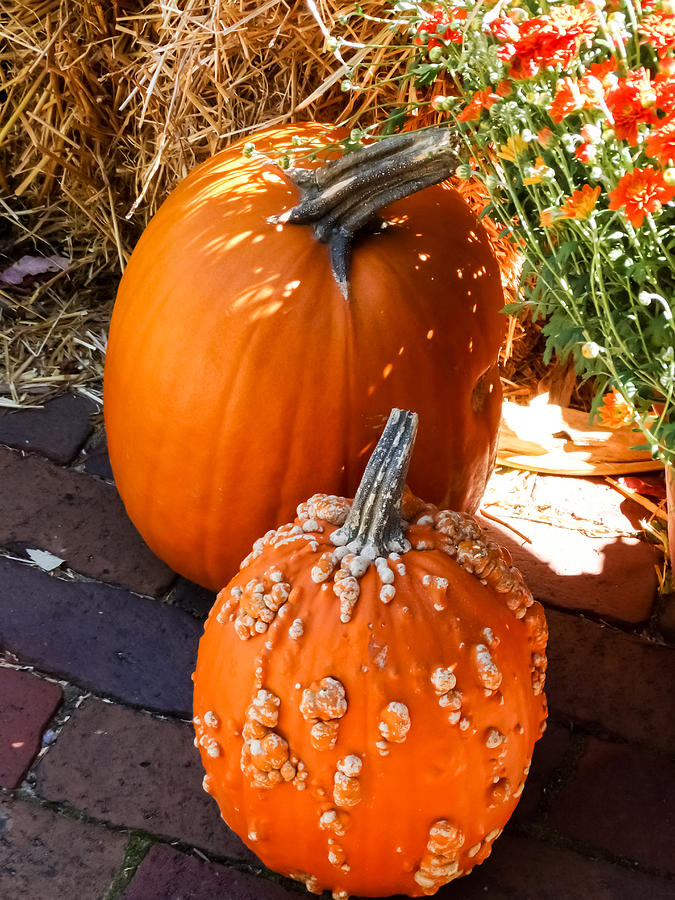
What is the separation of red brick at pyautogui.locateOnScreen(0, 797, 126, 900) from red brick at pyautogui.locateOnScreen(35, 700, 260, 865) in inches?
1.4

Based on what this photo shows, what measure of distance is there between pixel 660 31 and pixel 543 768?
1.15 metres

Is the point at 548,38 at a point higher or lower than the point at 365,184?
higher

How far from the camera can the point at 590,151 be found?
1069 mm

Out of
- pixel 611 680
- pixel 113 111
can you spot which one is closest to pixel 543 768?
pixel 611 680

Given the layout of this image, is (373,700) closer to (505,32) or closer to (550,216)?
(550,216)

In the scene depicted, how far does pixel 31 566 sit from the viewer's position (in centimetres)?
198

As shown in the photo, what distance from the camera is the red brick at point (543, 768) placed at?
1.59 meters

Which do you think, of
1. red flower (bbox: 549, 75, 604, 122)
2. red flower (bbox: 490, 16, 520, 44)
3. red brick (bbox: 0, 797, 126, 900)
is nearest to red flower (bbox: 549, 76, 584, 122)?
red flower (bbox: 549, 75, 604, 122)

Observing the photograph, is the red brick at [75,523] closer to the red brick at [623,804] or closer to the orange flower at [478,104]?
the red brick at [623,804]

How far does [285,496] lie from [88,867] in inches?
26.0

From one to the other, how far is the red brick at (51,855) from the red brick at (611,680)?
2.65ft

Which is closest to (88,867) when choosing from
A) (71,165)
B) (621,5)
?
(621,5)

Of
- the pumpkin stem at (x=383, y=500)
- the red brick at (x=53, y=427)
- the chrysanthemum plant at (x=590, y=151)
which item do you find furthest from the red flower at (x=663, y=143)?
the red brick at (x=53, y=427)

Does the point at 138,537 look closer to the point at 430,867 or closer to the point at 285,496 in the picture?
the point at 285,496
